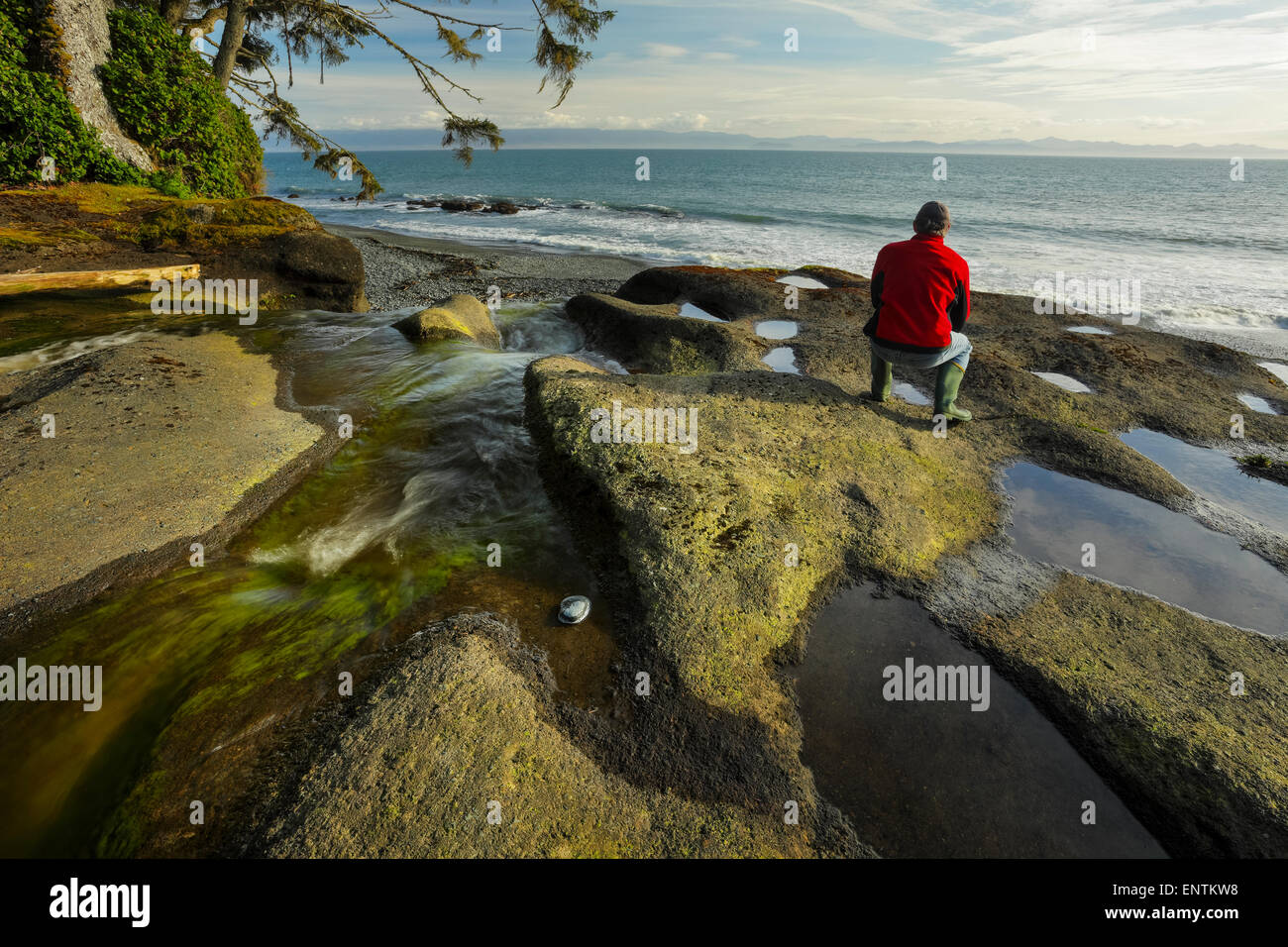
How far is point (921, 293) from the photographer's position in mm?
6676

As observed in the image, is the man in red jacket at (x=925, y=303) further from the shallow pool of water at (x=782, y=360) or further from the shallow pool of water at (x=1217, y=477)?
the shallow pool of water at (x=1217, y=477)

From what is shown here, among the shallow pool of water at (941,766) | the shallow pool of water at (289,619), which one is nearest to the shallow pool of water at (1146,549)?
the shallow pool of water at (941,766)

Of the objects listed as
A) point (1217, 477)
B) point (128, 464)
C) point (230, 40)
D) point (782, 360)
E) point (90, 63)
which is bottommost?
point (1217, 477)

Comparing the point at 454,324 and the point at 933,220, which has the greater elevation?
→ the point at 933,220

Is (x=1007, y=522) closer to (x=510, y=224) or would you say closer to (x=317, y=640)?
(x=317, y=640)

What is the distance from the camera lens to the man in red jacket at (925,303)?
654cm

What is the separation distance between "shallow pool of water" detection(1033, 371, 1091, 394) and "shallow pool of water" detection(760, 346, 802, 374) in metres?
3.94

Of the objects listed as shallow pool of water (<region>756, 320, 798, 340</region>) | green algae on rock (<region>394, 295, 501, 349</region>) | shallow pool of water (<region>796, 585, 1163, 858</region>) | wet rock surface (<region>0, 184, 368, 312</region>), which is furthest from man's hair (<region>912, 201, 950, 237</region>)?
wet rock surface (<region>0, 184, 368, 312</region>)

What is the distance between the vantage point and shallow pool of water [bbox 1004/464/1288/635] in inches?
193

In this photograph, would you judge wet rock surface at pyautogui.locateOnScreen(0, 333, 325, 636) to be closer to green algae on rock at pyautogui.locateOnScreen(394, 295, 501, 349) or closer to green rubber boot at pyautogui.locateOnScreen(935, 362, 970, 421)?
green algae on rock at pyautogui.locateOnScreen(394, 295, 501, 349)

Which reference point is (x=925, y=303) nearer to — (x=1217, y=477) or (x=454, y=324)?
(x=1217, y=477)

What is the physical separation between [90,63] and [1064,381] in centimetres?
2363

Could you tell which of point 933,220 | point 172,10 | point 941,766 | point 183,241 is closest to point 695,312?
point 933,220

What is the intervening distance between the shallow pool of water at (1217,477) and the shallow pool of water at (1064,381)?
128 centimetres
